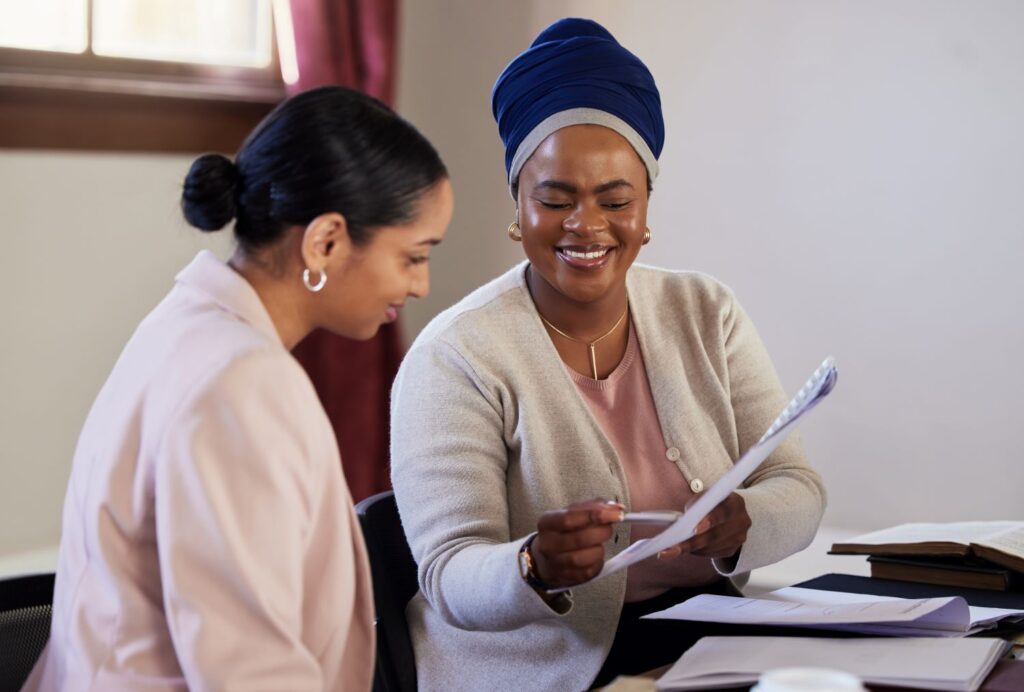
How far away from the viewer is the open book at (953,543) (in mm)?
1662

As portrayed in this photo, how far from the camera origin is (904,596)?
5.32 ft

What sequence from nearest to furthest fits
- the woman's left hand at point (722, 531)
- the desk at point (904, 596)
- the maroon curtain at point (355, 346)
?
the desk at point (904, 596) < the woman's left hand at point (722, 531) < the maroon curtain at point (355, 346)

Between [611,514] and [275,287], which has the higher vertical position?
[275,287]

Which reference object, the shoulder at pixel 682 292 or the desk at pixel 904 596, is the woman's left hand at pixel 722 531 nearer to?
the desk at pixel 904 596

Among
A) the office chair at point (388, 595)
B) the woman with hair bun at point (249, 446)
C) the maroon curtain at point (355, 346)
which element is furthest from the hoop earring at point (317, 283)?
the maroon curtain at point (355, 346)

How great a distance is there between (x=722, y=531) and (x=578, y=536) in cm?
32

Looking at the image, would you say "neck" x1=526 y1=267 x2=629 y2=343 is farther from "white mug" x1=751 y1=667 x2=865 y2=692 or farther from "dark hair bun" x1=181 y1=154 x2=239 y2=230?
"white mug" x1=751 y1=667 x2=865 y2=692

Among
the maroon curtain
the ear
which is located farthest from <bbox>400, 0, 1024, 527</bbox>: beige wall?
the ear

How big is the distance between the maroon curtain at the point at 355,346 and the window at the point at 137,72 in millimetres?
121

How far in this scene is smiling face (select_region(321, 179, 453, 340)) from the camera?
137 centimetres

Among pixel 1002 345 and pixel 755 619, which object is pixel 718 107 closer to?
pixel 1002 345

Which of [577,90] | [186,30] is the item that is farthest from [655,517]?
[186,30]

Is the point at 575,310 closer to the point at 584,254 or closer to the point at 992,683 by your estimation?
the point at 584,254

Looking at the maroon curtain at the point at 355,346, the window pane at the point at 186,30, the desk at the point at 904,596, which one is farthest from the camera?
the maroon curtain at the point at 355,346
